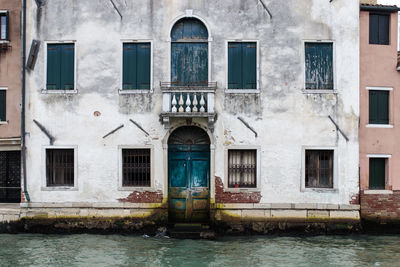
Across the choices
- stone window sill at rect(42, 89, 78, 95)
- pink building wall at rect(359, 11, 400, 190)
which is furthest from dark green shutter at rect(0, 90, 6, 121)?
pink building wall at rect(359, 11, 400, 190)

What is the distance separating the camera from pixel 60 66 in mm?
13852

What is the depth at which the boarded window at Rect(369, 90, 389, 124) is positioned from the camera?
46.3 ft

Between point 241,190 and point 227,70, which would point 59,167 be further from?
point 227,70

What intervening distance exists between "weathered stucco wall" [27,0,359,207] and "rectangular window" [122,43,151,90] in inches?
8.7

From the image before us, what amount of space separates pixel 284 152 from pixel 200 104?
303 centimetres

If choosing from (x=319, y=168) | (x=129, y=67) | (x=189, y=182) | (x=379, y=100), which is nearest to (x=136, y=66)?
(x=129, y=67)

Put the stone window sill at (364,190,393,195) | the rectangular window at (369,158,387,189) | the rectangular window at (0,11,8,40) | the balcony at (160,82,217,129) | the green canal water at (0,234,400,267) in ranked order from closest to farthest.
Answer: the green canal water at (0,234,400,267) → the balcony at (160,82,217,129) → the stone window sill at (364,190,393,195) → the rectangular window at (369,158,387,189) → the rectangular window at (0,11,8,40)

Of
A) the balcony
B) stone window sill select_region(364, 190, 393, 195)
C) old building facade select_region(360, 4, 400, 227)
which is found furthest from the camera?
old building facade select_region(360, 4, 400, 227)

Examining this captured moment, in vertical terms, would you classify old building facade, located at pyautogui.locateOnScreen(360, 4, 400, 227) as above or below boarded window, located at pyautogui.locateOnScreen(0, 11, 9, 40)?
below

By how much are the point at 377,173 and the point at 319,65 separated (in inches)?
158

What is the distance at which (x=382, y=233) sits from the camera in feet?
44.3

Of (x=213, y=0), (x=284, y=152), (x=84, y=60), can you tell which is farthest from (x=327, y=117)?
(x=84, y=60)

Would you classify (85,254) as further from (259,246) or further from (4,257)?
(259,246)

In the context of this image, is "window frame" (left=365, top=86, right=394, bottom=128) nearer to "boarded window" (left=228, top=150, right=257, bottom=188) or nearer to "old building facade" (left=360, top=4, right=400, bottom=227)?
"old building facade" (left=360, top=4, right=400, bottom=227)
